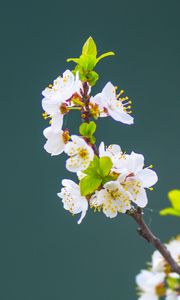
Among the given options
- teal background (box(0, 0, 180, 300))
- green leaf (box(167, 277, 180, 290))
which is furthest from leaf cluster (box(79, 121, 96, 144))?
teal background (box(0, 0, 180, 300))

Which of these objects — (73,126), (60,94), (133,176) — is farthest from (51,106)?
(73,126)

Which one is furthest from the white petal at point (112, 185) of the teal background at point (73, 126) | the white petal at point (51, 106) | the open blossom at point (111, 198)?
the teal background at point (73, 126)

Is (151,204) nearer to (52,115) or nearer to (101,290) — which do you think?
(101,290)

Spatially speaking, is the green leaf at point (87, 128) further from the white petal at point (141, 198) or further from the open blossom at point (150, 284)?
the open blossom at point (150, 284)

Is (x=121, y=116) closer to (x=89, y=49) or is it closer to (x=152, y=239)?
(x=89, y=49)

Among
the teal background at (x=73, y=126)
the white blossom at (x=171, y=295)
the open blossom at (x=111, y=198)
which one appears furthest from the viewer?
the teal background at (x=73, y=126)

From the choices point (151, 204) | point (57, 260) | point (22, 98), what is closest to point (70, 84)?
point (151, 204)

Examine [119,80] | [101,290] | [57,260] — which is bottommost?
[101,290]

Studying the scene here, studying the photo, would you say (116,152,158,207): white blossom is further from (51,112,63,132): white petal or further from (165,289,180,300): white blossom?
(165,289,180,300): white blossom
